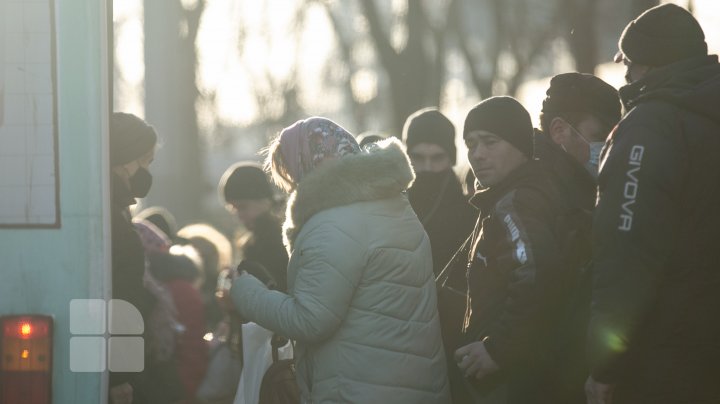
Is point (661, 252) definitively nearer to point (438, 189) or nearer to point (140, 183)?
point (140, 183)

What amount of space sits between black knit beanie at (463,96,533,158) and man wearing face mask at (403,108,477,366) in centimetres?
148

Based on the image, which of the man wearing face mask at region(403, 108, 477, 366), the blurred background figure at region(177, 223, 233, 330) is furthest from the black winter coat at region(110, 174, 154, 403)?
the blurred background figure at region(177, 223, 233, 330)

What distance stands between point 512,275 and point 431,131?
2.64 metres

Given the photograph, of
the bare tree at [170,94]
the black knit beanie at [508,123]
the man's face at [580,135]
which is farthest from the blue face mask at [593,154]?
the bare tree at [170,94]

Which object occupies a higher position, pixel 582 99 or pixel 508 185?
pixel 582 99

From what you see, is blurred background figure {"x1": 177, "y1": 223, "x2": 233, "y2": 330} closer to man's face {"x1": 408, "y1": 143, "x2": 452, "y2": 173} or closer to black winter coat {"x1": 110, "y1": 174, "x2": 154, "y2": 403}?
man's face {"x1": 408, "y1": 143, "x2": 452, "y2": 173}

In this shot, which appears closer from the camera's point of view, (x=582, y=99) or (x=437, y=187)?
(x=582, y=99)

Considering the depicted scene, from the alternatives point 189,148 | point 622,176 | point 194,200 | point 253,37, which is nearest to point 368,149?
point 622,176

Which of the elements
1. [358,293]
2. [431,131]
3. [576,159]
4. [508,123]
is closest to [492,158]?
[508,123]

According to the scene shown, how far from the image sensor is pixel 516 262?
4.85m

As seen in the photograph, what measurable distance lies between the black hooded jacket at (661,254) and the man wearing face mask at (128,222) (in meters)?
1.71

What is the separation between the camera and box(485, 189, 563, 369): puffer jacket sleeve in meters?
4.81

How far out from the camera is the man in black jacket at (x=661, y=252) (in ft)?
14.0

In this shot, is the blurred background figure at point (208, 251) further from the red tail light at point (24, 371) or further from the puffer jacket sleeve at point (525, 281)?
the red tail light at point (24, 371)
